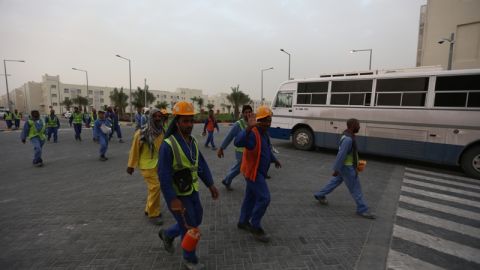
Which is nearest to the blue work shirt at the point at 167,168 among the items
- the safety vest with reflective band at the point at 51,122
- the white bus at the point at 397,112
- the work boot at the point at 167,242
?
the work boot at the point at 167,242

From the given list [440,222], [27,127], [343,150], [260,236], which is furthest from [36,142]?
[440,222]

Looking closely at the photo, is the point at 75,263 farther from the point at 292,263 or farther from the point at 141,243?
the point at 292,263

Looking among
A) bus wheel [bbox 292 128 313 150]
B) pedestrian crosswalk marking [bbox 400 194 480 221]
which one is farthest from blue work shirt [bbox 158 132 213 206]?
bus wheel [bbox 292 128 313 150]

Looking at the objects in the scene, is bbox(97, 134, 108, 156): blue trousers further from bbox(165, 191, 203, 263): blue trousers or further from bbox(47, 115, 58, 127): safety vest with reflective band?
bbox(165, 191, 203, 263): blue trousers

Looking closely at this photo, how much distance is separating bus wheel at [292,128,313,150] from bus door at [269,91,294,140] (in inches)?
17.9

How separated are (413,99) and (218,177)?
7244 mm

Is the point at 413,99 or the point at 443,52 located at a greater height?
the point at 443,52

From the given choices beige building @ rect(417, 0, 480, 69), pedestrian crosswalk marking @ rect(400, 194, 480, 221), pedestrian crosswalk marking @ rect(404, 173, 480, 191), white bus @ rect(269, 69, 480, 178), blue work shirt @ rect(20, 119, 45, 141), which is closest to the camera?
pedestrian crosswalk marking @ rect(400, 194, 480, 221)

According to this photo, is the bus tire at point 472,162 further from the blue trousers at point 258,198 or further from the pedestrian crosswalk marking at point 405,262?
the blue trousers at point 258,198

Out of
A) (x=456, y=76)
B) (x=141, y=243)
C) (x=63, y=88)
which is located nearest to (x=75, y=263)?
(x=141, y=243)

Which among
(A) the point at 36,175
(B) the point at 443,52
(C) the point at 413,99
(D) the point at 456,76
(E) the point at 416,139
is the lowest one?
(A) the point at 36,175

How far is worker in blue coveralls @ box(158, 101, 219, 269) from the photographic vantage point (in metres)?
2.44

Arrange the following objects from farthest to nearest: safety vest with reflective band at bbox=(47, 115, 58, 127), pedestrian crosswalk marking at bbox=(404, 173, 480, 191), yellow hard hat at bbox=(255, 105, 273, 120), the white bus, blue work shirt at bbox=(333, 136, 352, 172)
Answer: safety vest with reflective band at bbox=(47, 115, 58, 127) → the white bus → pedestrian crosswalk marking at bbox=(404, 173, 480, 191) → blue work shirt at bbox=(333, 136, 352, 172) → yellow hard hat at bbox=(255, 105, 273, 120)

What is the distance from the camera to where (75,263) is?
9.66 ft
